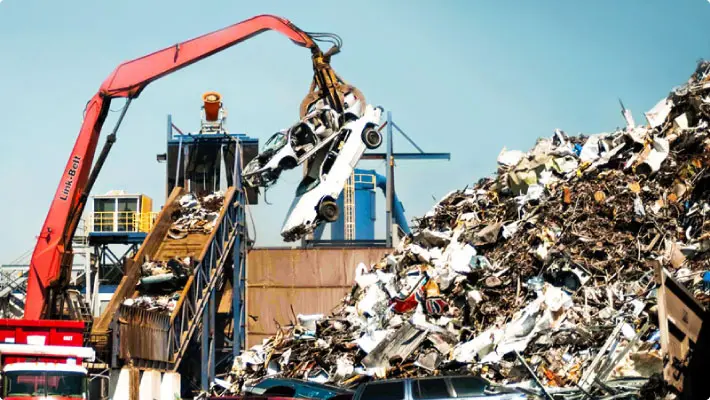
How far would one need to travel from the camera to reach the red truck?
15.1m

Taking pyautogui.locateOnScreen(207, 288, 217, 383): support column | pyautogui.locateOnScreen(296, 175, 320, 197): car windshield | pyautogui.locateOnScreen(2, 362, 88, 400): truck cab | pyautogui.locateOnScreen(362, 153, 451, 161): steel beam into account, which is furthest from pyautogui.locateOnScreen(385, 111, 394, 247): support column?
pyautogui.locateOnScreen(2, 362, 88, 400): truck cab

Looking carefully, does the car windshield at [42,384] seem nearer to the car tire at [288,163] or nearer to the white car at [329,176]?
the white car at [329,176]

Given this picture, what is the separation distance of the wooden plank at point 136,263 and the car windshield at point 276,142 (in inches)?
224

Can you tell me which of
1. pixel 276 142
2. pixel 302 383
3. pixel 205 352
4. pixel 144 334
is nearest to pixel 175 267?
pixel 205 352

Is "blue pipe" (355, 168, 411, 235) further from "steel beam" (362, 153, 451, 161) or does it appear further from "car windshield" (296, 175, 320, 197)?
"car windshield" (296, 175, 320, 197)

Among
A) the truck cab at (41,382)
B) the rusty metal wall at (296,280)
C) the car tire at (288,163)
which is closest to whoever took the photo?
the truck cab at (41,382)

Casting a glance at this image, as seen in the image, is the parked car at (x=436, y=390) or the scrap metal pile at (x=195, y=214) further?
the scrap metal pile at (x=195, y=214)

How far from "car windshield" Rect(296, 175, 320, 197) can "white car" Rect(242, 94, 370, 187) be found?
1.21ft

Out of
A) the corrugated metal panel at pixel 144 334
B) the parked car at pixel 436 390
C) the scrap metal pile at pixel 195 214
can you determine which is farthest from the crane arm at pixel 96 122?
the parked car at pixel 436 390

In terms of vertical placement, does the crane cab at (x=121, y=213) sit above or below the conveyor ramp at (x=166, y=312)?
above

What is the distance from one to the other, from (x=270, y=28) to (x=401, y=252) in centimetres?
629

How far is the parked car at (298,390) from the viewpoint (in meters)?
15.2

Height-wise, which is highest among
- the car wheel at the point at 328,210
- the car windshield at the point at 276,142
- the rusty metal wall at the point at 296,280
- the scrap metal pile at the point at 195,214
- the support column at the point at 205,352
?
the car windshield at the point at 276,142

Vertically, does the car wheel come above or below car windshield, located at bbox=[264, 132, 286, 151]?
below
